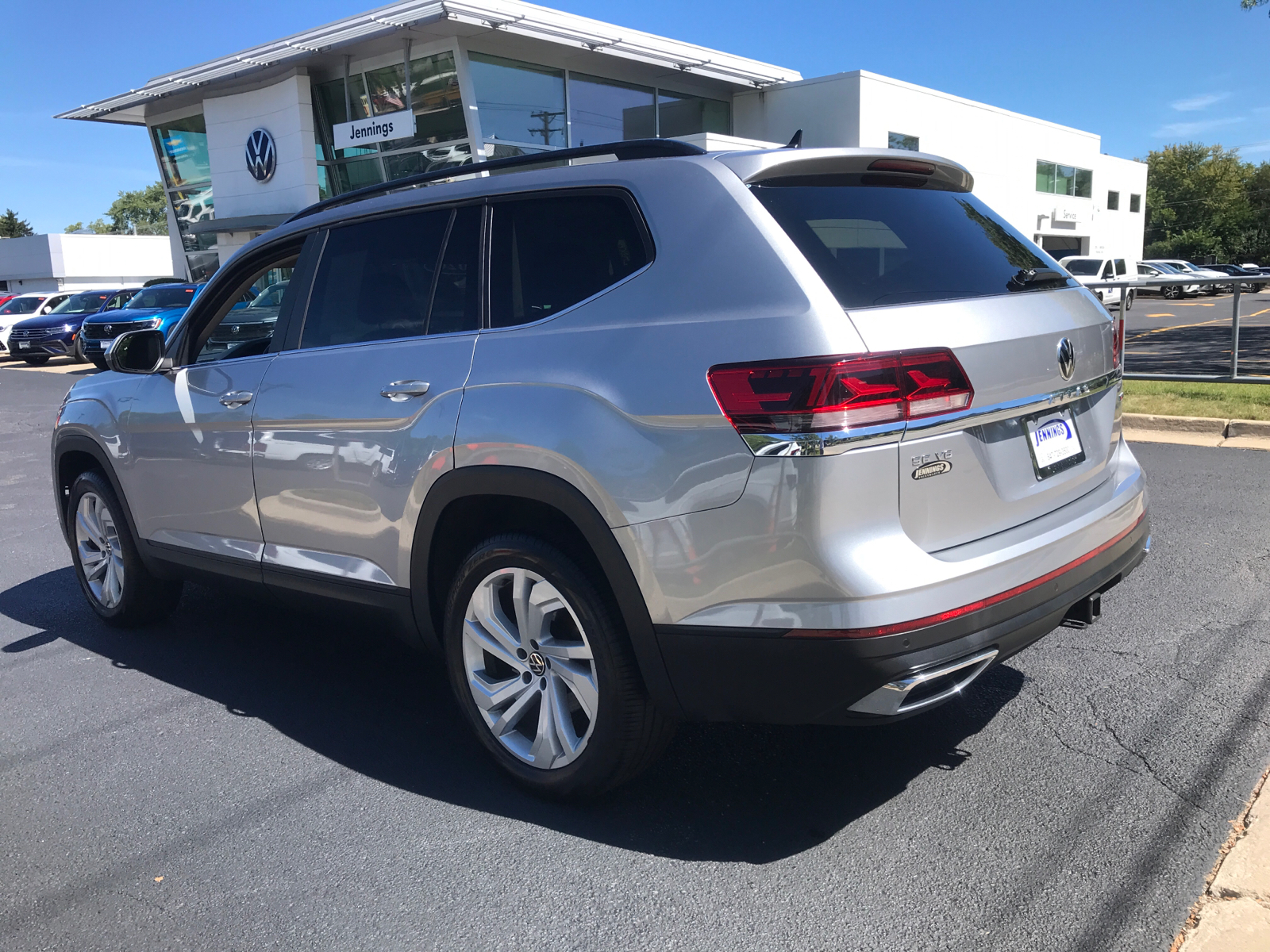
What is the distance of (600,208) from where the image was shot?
3135 millimetres

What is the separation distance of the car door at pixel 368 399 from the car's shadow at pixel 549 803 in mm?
359

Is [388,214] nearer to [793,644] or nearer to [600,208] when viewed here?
[600,208]

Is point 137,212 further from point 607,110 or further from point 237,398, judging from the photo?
point 237,398

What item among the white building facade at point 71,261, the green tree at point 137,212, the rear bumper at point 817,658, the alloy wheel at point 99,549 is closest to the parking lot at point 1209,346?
the rear bumper at point 817,658

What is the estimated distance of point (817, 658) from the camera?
254cm

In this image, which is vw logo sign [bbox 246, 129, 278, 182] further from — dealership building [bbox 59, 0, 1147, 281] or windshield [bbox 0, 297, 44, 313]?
windshield [bbox 0, 297, 44, 313]

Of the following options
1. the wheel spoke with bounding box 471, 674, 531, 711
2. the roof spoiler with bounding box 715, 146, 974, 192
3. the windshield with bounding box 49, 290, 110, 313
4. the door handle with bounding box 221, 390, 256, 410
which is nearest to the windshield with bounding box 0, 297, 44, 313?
the windshield with bounding box 49, 290, 110, 313

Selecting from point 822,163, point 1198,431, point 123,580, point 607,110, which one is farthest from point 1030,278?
point 607,110

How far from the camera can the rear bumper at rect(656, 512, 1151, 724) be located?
2521mm

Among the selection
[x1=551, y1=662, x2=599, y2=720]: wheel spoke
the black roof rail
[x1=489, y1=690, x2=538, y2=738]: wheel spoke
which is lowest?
[x1=489, y1=690, x2=538, y2=738]: wheel spoke

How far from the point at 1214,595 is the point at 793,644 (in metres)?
3.19

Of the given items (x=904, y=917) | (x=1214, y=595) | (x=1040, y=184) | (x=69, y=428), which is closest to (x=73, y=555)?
(x=69, y=428)

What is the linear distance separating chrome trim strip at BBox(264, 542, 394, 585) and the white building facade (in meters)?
74.3

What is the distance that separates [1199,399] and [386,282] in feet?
30.8
